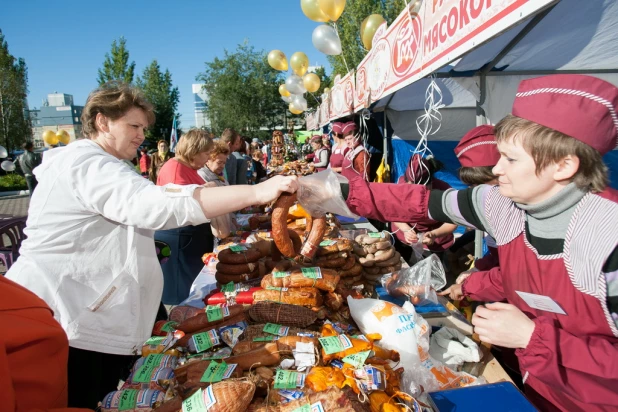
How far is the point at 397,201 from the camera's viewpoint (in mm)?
1772

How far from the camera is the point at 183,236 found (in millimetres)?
3555

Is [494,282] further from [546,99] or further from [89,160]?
[89,160]

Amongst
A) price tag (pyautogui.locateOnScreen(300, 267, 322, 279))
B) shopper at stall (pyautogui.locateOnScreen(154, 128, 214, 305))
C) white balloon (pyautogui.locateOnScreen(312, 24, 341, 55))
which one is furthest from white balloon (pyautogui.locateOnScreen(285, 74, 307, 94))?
price tag (pyautogui.locateOnScreen(300, 267, 322, 279))

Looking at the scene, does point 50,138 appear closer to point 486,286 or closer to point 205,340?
point 205,340

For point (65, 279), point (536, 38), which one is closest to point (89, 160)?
point (65, 279)

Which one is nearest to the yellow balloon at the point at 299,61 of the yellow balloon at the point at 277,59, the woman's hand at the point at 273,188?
the yellow balloon at the point at 277,59

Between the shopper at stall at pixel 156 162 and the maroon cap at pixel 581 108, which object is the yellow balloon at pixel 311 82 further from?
the maroon cap at pixel 581 108

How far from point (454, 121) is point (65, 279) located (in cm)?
647

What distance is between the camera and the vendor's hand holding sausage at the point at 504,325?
4.02ft

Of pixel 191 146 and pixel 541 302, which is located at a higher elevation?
pixel 191 146

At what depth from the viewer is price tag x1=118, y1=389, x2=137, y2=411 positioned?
4.24ft

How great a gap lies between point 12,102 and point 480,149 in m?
34.7

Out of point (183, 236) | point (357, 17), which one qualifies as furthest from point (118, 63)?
point (183, 236)

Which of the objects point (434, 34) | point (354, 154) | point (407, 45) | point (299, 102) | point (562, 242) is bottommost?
point (562, 242)
